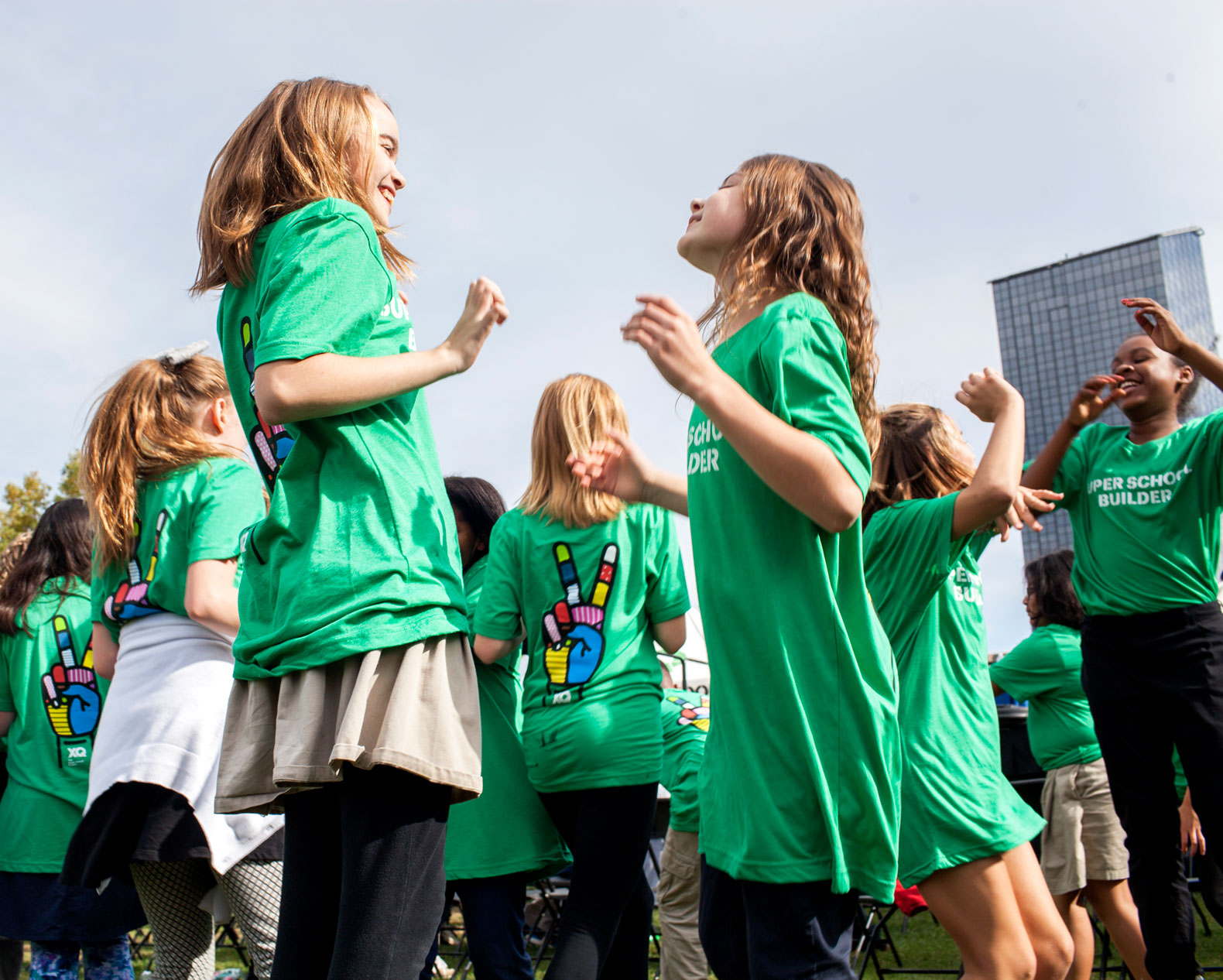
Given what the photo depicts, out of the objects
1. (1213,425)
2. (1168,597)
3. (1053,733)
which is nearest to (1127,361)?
(1213,425)

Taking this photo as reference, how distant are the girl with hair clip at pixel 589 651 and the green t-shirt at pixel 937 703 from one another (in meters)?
0.88

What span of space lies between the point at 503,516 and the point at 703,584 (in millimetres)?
1779

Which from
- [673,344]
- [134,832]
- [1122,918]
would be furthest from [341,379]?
[1122,918]

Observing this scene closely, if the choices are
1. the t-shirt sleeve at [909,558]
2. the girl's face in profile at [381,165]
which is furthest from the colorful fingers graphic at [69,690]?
the t-shirt sleeve at [909,558]

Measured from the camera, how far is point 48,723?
3873 millimetres

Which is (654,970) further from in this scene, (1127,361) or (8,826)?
(1127,361)

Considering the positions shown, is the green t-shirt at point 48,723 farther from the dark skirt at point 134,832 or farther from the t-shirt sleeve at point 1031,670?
the t-shirt sleeve at point 1031,670

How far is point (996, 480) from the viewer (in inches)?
89.7

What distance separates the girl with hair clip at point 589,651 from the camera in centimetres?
297

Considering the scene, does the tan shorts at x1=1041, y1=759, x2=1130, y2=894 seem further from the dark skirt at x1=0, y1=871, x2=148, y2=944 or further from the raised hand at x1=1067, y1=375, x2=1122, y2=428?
the dark skirt at x1=0, y1=871, x2=148, y2=944

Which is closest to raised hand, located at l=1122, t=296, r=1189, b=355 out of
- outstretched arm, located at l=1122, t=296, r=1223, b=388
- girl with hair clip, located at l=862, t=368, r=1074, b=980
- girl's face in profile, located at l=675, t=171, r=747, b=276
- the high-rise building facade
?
outstretched arm, located at l=1122, t=296, r=1223, b=388

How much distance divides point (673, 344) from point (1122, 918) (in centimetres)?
405

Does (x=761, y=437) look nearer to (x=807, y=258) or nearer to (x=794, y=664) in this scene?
(x=794, y=664)

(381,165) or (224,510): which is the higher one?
(381,165)
